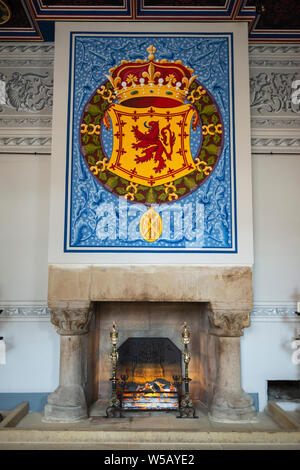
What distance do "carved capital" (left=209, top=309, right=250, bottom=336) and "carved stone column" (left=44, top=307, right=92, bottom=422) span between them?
3.93ft

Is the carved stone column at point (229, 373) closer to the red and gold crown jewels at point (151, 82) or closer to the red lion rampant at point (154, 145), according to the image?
the red lion rampant at point (154, 145)

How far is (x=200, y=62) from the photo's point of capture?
4148 millimetres

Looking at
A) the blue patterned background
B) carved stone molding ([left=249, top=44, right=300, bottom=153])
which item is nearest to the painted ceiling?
the blue patterned background

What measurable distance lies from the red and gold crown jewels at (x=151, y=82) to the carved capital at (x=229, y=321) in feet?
6.88

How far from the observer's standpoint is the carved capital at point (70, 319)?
12.5ft

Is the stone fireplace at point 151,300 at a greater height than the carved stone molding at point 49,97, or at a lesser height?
lesser

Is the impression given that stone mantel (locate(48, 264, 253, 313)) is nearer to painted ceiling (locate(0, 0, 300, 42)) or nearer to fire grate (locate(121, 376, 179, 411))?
fire grate (locate(121, 376, 179, 411))

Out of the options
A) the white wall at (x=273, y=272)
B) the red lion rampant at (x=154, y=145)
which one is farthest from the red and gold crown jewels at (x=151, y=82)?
the white wall at (x=273, y=272)

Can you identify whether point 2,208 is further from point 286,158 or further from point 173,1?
point 286,158

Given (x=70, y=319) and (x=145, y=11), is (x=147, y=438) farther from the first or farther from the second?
(x=145, y=11)

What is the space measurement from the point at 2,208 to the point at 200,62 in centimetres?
258

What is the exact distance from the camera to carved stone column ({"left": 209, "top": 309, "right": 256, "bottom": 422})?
3725mm

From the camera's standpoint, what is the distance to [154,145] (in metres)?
4.01
